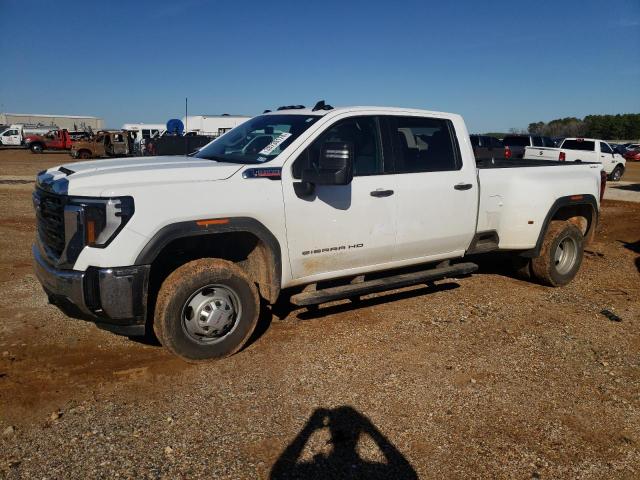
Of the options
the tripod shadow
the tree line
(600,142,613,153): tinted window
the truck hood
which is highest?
the tree line

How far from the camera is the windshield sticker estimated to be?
174 inches

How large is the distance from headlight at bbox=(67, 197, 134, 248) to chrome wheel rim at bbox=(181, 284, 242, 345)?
76 cm

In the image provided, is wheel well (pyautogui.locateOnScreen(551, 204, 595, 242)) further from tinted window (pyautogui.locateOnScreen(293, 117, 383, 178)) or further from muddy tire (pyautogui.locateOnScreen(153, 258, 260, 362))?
muddy tire (pyautogui.locateOnScreen(153, 258, 260, 362))

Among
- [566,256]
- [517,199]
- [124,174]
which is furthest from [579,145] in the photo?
[124,174]

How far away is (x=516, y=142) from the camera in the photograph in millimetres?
23953

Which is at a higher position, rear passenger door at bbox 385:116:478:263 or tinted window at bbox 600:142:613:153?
tinted window at bbox 600:142:613:153

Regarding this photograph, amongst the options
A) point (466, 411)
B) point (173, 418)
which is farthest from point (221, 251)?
point (466, 411)

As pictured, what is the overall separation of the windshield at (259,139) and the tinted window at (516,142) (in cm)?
2080

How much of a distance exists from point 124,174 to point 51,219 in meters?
0.65

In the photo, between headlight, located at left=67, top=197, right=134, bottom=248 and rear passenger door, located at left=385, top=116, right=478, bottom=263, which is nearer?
headlight, located at left=67, top=197, right=134, bottom=248

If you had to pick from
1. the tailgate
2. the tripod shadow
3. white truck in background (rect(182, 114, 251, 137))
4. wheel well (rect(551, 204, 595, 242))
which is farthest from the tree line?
the tripod shadow

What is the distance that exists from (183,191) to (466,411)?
2472 millimetres

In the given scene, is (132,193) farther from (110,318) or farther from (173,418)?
(173,418)

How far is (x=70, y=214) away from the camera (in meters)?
3.59
